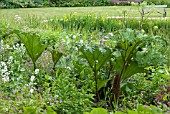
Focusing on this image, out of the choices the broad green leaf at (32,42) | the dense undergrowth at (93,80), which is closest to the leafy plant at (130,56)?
the dense undergrowth at (93,80)

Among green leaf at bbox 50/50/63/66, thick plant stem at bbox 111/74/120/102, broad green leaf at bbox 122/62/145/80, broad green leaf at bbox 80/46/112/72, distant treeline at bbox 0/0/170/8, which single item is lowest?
distant treeline at bbox 0/0/170/8

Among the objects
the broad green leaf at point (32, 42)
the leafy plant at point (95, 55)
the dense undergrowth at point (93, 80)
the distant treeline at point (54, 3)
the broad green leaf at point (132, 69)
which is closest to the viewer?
the dense undergrowth at point (93, 80)

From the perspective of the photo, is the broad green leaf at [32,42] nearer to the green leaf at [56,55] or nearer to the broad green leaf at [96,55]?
the green leaf at [56,55]

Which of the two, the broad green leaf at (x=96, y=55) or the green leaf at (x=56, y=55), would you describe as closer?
the broad green leaf at (x=96, y=55)

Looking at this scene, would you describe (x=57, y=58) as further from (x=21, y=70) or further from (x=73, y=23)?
(x=73, y=23)

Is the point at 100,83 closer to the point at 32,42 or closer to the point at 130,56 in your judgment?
the point at 130,56

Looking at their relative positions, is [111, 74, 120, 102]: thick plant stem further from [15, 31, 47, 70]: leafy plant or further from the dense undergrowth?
[15, 31, 47, 70]: leafy plant

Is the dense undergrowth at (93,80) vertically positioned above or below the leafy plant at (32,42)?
below

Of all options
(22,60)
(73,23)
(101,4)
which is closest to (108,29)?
(73,23)

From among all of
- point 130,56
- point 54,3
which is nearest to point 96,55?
point 130,56

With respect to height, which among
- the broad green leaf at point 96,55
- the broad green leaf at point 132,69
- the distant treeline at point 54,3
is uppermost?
the broad green leaf at point 96,55

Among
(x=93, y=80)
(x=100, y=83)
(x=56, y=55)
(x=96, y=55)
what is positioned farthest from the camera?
(x=56, y=55)

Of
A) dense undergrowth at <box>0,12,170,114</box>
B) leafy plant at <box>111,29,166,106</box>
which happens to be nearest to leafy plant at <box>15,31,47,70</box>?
dense undergrowth at <box>0,12,170,114</box>

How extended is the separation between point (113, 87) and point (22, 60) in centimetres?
132
